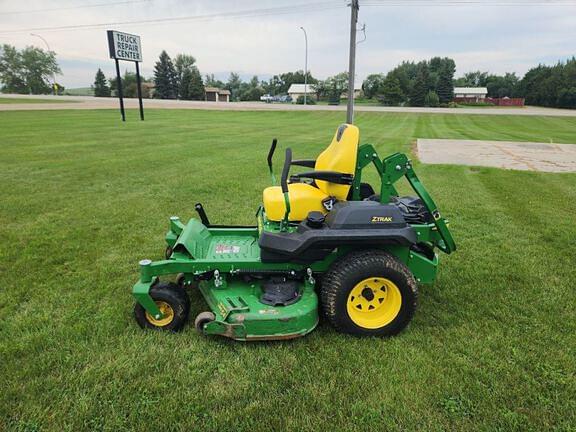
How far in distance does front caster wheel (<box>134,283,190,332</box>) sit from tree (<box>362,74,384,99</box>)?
284 feet

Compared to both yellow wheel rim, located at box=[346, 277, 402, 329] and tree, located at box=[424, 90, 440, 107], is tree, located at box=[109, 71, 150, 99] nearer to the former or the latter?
tree, located at box=[424, 90, 440, 107]

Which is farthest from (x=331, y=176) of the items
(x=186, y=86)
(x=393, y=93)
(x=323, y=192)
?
(x=186, y=86)

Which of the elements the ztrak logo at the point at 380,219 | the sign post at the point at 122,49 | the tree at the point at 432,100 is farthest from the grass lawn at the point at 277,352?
the tree at the point at 432,100

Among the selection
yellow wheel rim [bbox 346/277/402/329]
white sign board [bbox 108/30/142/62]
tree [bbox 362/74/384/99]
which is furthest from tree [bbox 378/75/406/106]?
yellow wheel rim [bbox 346/277/402/329]

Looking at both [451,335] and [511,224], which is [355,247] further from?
[511,224]

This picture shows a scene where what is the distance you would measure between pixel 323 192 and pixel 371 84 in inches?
3647

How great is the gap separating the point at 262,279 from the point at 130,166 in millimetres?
7581

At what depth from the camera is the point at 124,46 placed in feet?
72.4

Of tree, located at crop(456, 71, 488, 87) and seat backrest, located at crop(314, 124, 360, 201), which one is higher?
tree, located at crop(456, 71, 488, 87)

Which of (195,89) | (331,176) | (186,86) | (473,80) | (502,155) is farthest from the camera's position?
(473,80)

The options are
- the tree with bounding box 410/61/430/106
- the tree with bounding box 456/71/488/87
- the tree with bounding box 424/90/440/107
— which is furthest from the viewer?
the tree with bounding box 456/71/488/87

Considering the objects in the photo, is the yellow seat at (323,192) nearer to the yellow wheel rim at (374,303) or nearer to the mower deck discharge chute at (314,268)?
the mower deck discharge chute at (314,268)

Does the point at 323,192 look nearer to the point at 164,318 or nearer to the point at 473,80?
the point at 164,318

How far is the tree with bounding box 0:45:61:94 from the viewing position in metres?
84.9
